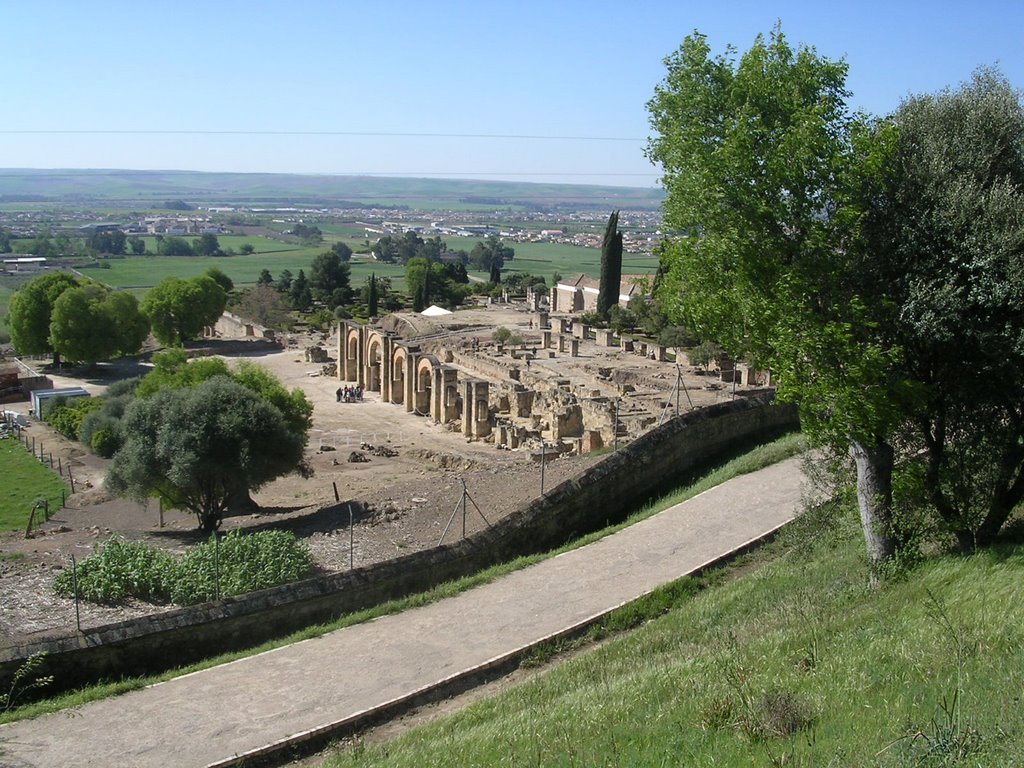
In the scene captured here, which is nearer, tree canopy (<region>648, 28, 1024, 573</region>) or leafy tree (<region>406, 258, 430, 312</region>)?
tree canopy (<region>648, 28, 1024, 573</region>)

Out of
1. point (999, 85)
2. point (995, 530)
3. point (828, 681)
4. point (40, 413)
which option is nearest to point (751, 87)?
point (999, 85)

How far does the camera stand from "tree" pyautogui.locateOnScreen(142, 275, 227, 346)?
2435 inches

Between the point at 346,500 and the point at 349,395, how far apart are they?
809 inches

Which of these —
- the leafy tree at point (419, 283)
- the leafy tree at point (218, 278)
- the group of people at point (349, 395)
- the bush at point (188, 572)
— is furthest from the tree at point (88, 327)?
A: the bush at point (188, 572)

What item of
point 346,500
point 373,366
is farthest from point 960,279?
point 373,366

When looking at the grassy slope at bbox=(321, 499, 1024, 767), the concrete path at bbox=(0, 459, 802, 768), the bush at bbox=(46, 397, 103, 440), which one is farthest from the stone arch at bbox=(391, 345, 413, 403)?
the grassy slope at bbox=(321, 499, 1024, 767)

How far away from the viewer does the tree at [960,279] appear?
32.8 ft

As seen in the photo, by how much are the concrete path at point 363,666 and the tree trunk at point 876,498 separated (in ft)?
10.3

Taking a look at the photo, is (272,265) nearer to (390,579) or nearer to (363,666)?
(390,579)

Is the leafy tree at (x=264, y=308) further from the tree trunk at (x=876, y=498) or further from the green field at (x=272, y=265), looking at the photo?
the tree trunk at (x=876, y=498)

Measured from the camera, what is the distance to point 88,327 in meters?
54.8

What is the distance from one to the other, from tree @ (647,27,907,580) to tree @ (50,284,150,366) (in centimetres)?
5006

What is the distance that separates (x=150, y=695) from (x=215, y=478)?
1247cm

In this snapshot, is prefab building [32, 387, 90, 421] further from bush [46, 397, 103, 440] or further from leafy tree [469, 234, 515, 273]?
leafy tree [469, 234, 515, 273]
